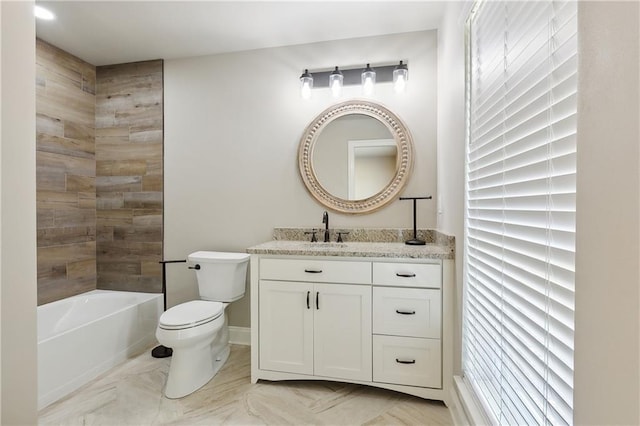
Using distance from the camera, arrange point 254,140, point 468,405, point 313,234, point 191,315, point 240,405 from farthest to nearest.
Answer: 1. point 254,140
2. point 313,234
3. point 191,315
4. point 240,405
5. point 468,405

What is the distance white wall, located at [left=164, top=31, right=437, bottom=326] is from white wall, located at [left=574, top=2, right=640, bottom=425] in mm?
1785

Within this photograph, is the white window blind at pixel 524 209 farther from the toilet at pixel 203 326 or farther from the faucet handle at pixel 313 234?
the toilet at pixel 203 326

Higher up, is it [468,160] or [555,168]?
[468,160]

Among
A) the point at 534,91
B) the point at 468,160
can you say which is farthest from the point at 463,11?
the point at 534,91

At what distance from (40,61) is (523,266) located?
351 centimetres

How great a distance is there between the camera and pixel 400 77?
227cm

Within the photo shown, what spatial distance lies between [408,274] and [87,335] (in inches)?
84.9

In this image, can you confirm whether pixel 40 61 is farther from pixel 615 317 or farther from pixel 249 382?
pixel 615 317

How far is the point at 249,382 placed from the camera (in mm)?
2020

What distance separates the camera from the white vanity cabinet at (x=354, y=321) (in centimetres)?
177

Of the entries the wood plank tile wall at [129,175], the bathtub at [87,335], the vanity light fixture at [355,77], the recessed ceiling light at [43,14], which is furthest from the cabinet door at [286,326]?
the recessed ceiling light at [43,14]

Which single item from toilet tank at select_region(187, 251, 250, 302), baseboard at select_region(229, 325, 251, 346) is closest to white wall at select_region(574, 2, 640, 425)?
toilet tank at select_region(187, 251, 250, 302)

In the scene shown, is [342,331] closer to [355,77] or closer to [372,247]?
[372,247]

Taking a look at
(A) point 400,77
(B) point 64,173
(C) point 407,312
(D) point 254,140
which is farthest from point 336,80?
(B) point 64,173
